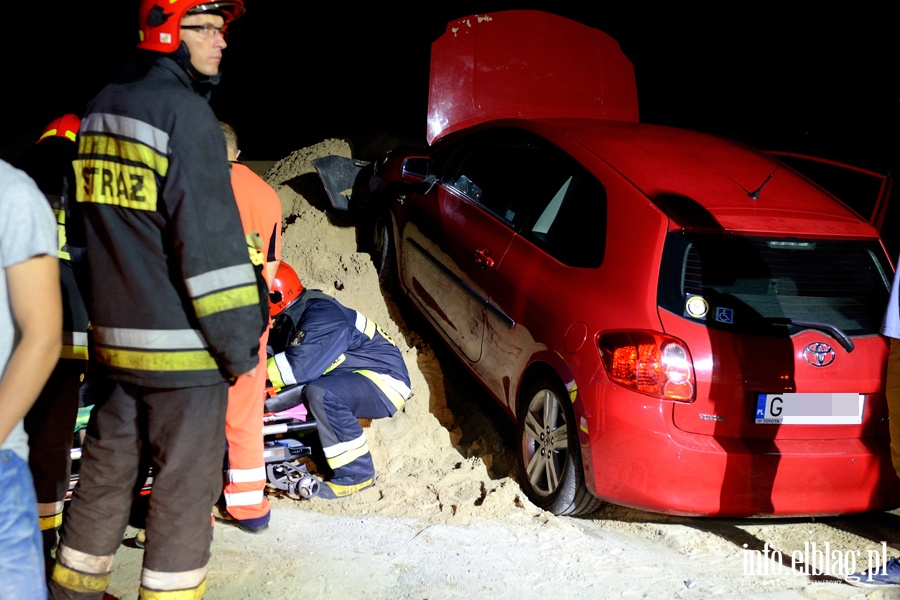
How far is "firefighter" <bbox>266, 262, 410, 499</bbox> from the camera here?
442 cm

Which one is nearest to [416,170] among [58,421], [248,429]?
[248,429]

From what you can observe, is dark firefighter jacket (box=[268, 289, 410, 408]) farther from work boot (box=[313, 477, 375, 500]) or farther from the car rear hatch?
the car rear hatch

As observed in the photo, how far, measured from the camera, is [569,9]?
12531 millimetres

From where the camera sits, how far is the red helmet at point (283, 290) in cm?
465

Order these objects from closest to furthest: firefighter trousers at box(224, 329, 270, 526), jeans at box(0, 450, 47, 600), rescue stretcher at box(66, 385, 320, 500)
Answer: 1. jeans at box(0, 450, 47, 600)
2. firefighter trousers at box(224, 329, 270, 526)
3. rescue stretcher at box(66, 385, 320, 500)

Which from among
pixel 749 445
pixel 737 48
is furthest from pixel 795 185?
pixel 737 48

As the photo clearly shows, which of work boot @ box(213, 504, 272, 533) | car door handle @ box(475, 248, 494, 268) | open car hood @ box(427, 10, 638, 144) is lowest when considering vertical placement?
work boot @ box(213, 504, 272, 533)

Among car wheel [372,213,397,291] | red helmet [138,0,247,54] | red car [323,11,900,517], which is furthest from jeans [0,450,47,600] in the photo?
car wheel [372,213,397,291]

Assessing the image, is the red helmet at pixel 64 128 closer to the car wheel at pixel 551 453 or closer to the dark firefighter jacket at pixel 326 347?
the dark firefighter jacket at pixel 326 347

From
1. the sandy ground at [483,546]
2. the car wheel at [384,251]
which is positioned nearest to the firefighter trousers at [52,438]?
the sandy ground at [483,546]

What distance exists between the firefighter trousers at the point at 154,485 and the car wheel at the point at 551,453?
1.77 metres

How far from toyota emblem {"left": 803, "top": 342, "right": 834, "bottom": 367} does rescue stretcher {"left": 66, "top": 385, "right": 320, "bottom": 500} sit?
2345 millimetres

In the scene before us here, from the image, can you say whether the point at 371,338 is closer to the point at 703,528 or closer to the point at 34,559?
the point at 703,528

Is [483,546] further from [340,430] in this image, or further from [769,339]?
[769,339]
